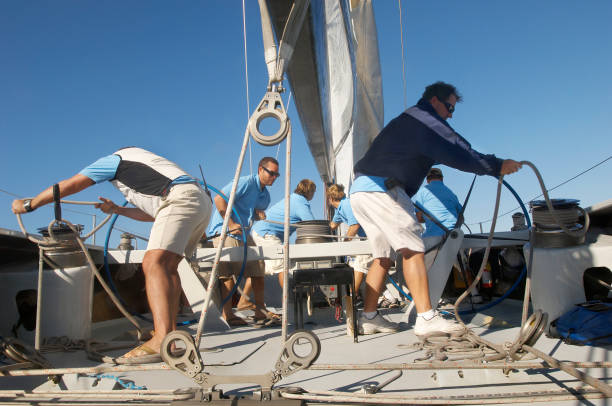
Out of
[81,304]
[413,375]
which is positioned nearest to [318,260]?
[81,304]

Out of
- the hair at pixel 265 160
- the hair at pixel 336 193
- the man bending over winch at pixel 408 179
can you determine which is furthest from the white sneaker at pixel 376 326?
the hair at pixel 336 193

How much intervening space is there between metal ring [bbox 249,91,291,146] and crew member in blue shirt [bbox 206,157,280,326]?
1771 mm

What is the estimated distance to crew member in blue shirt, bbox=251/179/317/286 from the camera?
12.7 feet

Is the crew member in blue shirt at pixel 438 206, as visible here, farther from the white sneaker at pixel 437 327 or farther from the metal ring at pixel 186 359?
the metal ring at pixel 186 359

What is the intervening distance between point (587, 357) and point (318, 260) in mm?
2443

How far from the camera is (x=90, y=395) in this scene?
4.00 ft

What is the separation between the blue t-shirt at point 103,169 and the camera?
2090mm

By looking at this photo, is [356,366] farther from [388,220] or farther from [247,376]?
[388,220]

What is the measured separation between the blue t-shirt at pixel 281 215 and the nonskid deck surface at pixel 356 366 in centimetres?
114

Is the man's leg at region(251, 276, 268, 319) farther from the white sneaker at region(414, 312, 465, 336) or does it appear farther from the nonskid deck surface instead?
the white sneaker at region(414, 312, 465, 336)

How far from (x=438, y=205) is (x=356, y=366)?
2308mm

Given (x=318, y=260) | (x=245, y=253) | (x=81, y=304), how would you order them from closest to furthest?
(x=81, y=304) → (x=245, y=253) → (x=318, y=260)

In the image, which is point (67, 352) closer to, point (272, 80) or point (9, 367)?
point (9, 367)

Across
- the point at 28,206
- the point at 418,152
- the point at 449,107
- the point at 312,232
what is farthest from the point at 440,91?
the point at 28,206
